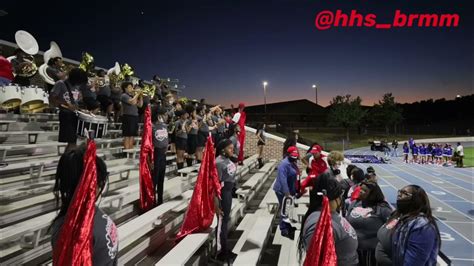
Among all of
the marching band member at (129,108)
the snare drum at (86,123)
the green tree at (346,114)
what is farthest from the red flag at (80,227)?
the green tree at (346,114)

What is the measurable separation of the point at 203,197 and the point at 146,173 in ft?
3.64

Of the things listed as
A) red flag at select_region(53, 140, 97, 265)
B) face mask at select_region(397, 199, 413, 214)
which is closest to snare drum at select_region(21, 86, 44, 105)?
red flag at select_region(53, 140, 97, 265)

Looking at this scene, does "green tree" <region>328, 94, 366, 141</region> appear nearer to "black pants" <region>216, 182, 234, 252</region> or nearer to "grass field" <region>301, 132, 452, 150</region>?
"grass field" <region>301, 132, 452, 150</region>

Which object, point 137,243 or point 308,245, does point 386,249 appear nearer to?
point 308,245

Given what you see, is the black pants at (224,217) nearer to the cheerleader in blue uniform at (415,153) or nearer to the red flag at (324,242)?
the red flag at (324,242)

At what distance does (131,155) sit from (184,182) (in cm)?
176

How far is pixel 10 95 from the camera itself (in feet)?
19.6

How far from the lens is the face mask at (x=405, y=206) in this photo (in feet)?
10.7

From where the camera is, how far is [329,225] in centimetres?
262

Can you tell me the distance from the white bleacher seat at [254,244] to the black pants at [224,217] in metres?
0.27

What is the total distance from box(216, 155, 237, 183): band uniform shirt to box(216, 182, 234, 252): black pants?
0.07m

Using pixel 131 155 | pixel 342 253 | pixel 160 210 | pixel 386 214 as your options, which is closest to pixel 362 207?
pixel 386 214

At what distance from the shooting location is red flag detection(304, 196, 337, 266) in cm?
262

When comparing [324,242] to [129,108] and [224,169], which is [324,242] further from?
[129,108]
